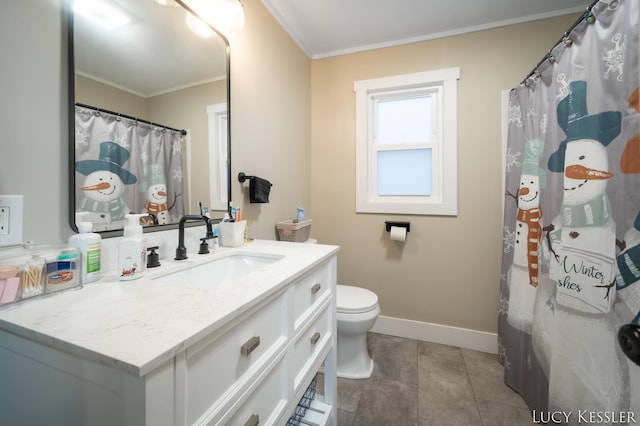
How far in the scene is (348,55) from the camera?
2.16 metres

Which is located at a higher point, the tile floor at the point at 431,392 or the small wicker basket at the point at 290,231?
the small wicker basket at the point at 290,231

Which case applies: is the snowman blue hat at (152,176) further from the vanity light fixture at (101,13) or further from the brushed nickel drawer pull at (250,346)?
the brushed nickel drawer pull at (250,346)

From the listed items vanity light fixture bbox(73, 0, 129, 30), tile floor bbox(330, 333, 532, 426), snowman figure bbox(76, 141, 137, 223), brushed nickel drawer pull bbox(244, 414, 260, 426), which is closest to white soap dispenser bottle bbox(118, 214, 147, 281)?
snowman figure bbox(76, 141, 137, 223)

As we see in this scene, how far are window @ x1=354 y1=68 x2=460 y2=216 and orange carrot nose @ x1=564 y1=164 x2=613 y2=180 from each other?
878 millimetres

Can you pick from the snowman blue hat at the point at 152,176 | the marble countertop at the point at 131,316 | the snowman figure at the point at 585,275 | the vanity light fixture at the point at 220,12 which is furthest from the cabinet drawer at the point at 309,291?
the vanity light fixture at the point at 220,12

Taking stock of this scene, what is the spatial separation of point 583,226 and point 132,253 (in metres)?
1.58

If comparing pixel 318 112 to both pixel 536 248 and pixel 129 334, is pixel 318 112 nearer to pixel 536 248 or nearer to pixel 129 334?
pixel 536 248

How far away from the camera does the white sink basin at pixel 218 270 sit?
2.89ft

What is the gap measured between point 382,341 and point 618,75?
1.93 m

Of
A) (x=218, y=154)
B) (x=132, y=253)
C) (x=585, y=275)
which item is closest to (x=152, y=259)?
(x=132, y=253)

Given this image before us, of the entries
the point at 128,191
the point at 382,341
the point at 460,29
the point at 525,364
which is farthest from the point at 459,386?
the point at 460,29

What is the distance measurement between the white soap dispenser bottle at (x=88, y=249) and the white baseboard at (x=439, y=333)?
193 centimetres

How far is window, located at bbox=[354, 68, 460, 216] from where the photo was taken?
1924 millimetres

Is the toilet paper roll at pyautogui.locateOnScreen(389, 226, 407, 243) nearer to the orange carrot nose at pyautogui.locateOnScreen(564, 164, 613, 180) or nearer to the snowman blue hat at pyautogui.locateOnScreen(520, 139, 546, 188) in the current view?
the snowman blue hat at pyautogui.locateOnScreen(520, 139, 546, 188)
